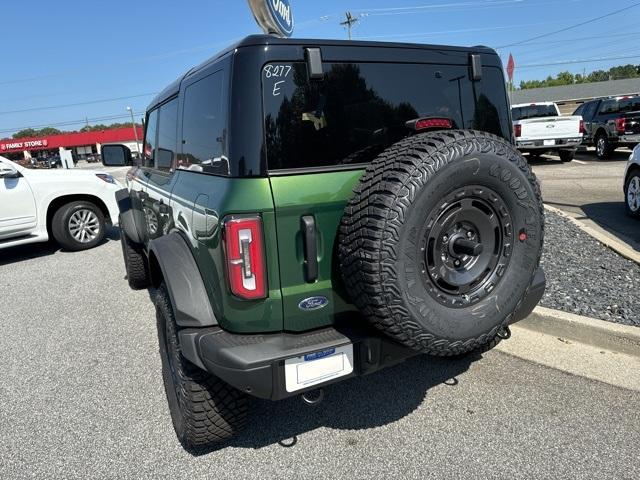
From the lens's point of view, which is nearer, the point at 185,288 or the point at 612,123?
the point at 185,288

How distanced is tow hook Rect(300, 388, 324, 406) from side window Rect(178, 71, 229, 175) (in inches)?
44.1

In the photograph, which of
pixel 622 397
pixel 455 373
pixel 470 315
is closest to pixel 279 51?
pixel 470 315

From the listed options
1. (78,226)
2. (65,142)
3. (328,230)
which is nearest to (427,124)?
(328,230)

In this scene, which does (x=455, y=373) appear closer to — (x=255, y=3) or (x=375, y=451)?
(x=375, y=451)

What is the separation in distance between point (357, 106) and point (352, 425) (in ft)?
5.70

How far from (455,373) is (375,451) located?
0.94 meters

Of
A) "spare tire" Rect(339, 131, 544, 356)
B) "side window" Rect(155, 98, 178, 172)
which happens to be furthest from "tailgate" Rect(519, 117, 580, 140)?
"spare tire" Rect(339, 131, 544, 356)

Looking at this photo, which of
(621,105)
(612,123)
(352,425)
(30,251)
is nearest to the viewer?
(352,425)

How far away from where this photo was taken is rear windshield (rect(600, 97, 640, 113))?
13.2 meters

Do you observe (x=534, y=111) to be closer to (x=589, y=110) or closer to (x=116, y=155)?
(x=589, y=110)

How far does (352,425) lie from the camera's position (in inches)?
101

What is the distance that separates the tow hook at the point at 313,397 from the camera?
2.18 meters

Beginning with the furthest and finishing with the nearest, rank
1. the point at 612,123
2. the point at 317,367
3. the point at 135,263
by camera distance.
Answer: the point at 612,123
the point at 135,263
the point at 317,367

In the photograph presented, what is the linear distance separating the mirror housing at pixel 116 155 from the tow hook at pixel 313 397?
368cm
